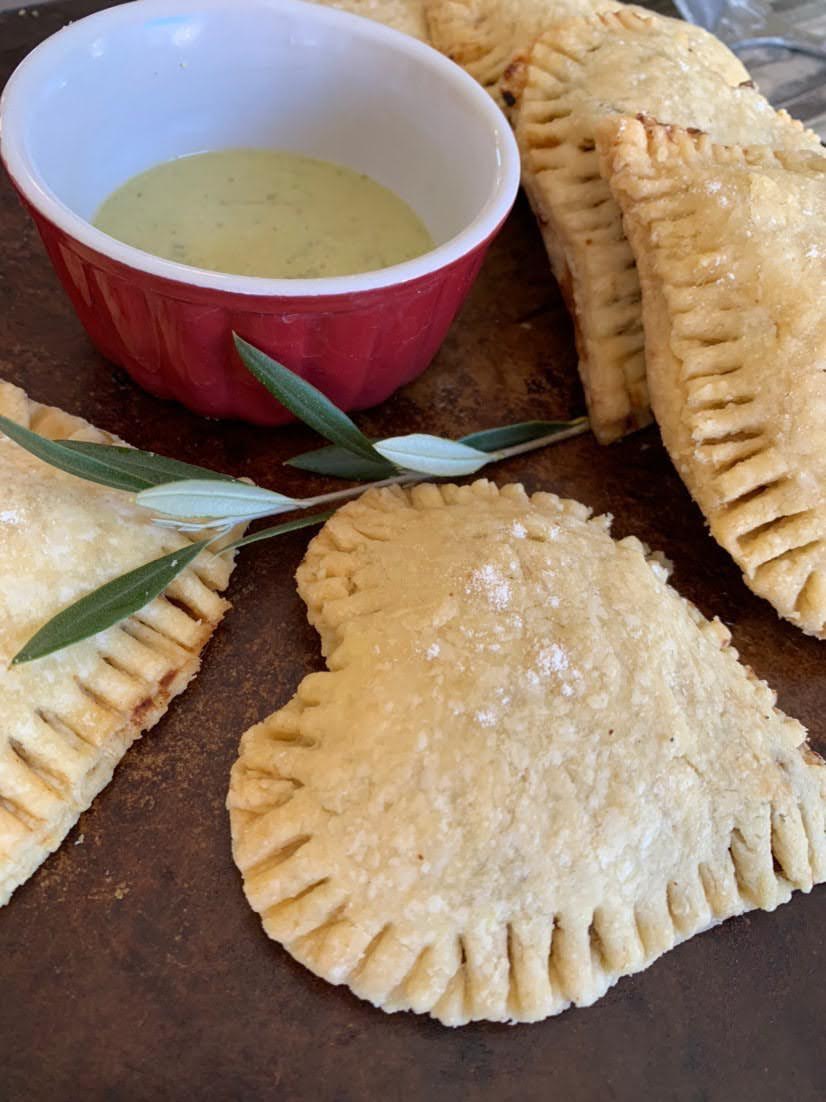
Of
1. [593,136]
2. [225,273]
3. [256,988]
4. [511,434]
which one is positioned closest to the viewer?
[256,988]

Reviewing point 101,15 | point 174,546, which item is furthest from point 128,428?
point 101,15

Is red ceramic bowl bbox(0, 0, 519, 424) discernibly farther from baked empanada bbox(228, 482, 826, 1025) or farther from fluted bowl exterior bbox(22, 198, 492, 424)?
baked empanada bbox(228, 482, 826, 1025)

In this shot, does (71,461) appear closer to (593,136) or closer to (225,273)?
(225,273)

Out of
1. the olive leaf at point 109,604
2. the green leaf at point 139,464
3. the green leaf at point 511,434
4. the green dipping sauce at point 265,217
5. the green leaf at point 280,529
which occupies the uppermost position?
the green dipping sauce at point 265,217

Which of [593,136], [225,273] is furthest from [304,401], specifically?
[593,136]

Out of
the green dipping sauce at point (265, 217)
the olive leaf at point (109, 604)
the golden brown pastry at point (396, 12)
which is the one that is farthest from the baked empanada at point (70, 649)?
the golden brown pastry at point (396, 12)

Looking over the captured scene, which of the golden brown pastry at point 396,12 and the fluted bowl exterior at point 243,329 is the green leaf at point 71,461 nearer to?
the fluted bowl exterior at point 243,329

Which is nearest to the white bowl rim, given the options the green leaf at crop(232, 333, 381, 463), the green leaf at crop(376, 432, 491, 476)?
the green leaf at crop(232, 333, 381, 463)
